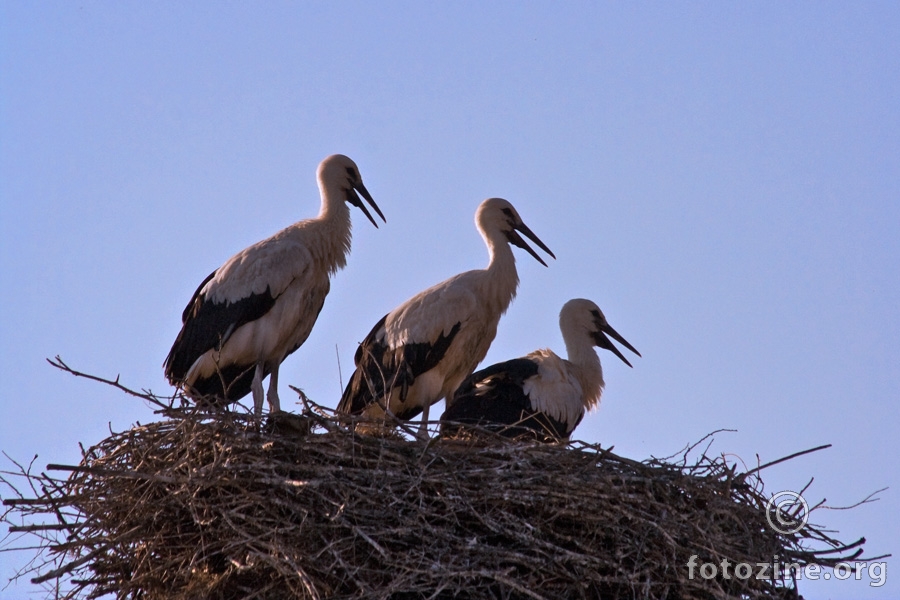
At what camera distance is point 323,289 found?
8.54 metres

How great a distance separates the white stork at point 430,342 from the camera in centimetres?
867

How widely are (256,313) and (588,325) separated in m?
2.29

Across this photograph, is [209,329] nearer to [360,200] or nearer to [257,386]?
[257,386]

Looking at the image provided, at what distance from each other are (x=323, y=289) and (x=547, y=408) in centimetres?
144

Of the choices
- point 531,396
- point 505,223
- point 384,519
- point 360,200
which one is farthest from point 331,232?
point 384,519

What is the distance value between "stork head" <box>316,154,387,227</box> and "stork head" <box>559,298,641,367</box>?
1.35 metres

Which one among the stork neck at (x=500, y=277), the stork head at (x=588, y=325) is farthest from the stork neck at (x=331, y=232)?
the stork head at (x=588, y=325)

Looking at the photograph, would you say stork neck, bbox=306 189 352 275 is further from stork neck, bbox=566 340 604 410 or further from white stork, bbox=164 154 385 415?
stork neck, bbox=566 340 604 410

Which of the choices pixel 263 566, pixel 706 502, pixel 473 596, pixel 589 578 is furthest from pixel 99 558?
pixel 706 502

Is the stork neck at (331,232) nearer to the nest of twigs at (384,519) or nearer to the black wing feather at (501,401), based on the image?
the black wing feather at (501,401)

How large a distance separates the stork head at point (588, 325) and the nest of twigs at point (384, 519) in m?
2.97

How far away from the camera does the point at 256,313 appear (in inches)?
322

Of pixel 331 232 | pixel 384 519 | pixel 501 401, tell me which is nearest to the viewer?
pixel 384 519

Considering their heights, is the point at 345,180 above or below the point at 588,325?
above
